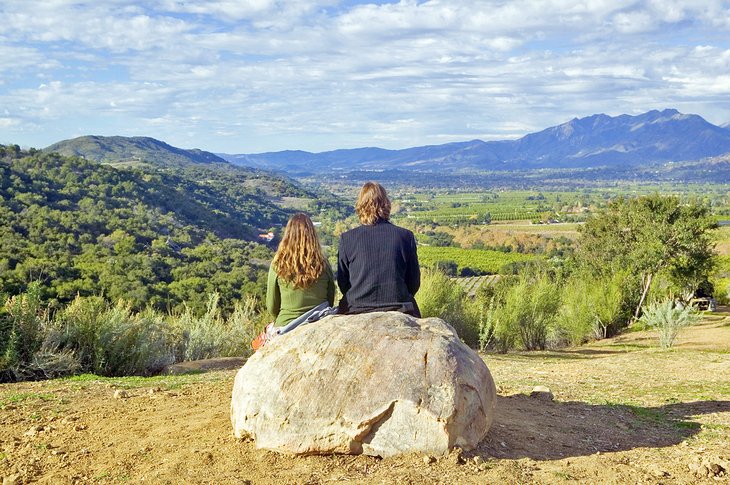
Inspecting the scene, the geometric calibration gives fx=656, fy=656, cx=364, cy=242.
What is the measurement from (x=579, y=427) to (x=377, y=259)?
295 cm

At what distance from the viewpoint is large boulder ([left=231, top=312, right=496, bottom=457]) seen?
543cm

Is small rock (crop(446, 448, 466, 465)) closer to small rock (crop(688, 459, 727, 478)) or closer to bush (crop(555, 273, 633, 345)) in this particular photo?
small rock (crop(688, 459, 727, 478))

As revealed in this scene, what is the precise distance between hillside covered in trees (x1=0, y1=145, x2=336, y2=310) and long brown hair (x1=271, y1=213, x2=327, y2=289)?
12379mm

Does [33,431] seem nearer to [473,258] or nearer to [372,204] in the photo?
[372,204]

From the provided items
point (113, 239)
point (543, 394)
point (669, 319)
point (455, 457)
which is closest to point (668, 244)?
point (669, 319)

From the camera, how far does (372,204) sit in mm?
6371

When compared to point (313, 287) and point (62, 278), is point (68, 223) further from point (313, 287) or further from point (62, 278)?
Answer: point (313, 287)

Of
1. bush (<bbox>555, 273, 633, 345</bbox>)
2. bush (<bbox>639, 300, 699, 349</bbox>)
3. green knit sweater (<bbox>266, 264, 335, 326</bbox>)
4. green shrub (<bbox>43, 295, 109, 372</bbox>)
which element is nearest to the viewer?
green knit sweater (<bbox>266, 264, 335, 326</bbox>)

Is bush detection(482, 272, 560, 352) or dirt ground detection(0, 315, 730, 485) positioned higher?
dirt ground detection(0, 315, 730, 485)

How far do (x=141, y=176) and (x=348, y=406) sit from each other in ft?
227

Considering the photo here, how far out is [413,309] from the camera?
655 cm

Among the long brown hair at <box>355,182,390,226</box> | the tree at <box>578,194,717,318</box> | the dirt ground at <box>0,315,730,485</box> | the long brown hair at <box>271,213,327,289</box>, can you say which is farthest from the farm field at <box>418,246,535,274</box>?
the long brown hair at <box>271,213,327,289</box>

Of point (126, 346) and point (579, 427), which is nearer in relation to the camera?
point (579, 427)

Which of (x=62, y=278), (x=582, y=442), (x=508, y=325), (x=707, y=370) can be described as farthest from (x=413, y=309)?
(x=62, y=278)
